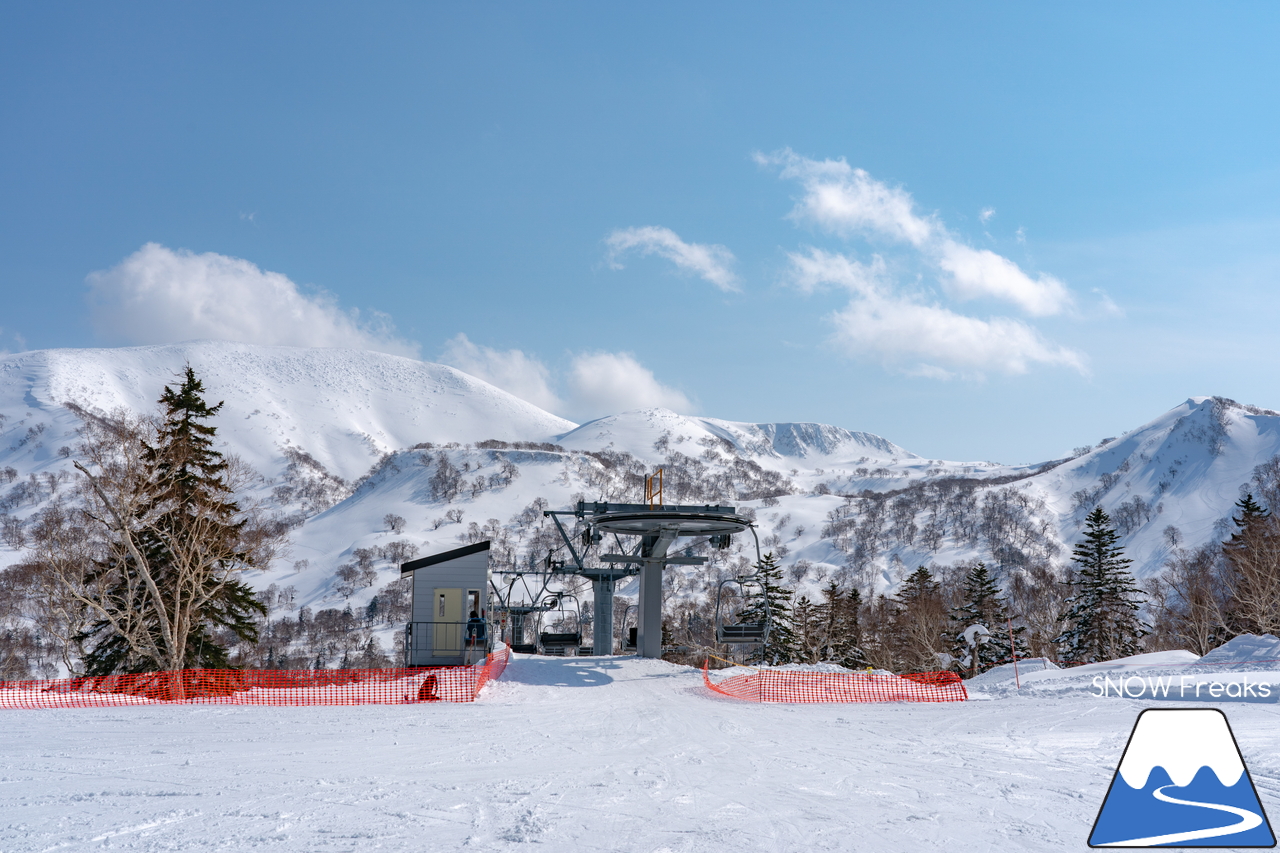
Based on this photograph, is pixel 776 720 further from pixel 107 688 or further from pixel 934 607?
pixel 934 607

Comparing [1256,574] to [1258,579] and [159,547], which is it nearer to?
[1258,579]

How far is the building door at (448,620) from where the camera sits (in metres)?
26.5

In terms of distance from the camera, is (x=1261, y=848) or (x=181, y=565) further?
(x=181, y=565)

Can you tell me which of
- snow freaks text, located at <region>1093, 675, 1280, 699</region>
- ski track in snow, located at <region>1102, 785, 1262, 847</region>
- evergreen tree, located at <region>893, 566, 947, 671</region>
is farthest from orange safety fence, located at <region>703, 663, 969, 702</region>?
evergreen tree, located at <region>893, 566, 947, 671</region>

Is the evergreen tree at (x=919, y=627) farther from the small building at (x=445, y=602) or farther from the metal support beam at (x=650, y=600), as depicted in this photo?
the small building at (x=445, y=602)

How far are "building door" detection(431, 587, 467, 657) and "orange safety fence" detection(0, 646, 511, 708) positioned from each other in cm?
263

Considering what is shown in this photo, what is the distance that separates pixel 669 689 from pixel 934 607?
44.0 m

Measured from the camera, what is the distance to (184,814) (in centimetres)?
758

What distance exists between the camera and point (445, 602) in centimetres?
2702

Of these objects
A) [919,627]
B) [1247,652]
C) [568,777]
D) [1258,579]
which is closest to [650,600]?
[1247,652]

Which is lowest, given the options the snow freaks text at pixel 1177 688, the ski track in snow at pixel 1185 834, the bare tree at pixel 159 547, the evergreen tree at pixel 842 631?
the evergreen tree at pixel 842 631

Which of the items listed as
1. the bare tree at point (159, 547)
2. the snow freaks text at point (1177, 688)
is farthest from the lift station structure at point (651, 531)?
the snow freaks text at point (1177, 688)

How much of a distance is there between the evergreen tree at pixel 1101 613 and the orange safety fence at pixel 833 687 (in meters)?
30.2

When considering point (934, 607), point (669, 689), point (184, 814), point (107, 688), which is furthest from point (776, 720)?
point (934, 607)
